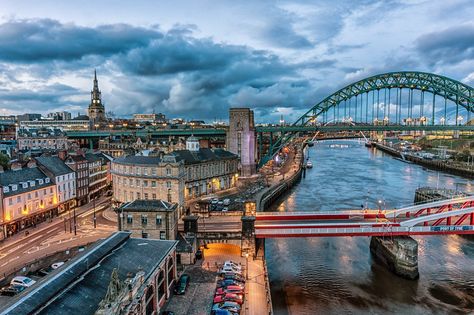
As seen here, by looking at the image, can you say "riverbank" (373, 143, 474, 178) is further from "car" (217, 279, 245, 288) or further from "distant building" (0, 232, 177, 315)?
"distant building" (0, 232, 177, 315)

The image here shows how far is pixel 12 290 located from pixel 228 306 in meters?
13.9

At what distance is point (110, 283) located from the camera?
13.0 meters

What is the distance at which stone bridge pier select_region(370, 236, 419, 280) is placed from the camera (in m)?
28.2

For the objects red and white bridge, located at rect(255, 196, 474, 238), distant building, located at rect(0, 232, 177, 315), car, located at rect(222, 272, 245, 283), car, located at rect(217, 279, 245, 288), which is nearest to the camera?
distant building, located at rect(0, 232, 177, 315)

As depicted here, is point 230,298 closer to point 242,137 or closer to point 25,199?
point 25,199

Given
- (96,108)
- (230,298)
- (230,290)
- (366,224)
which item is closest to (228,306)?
(230,298)

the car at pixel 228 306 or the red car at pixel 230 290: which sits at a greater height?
the red car at pixel 230 290

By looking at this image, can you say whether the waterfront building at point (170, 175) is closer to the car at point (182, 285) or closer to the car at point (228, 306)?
the car at point (182, 285)

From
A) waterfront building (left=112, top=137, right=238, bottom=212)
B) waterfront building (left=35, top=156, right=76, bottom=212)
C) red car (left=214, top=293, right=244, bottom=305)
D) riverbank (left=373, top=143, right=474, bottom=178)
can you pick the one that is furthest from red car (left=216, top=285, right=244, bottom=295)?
riverbank (left=373, top=143, right=474, bottom=178)

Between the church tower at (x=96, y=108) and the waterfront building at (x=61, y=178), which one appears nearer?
the waterfront building at (x=61, y=178)

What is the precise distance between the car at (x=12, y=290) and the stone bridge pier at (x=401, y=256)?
2702 centimetres

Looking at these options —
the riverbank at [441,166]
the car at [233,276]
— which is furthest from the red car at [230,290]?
the riverbank at [441,166]

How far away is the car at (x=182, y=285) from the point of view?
21.0 metres

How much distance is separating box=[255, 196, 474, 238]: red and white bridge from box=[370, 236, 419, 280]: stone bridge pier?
0.95 metres
